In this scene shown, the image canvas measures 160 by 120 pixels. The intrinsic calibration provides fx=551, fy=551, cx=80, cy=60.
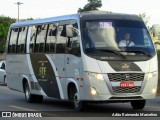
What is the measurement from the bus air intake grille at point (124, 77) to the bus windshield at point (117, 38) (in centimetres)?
54

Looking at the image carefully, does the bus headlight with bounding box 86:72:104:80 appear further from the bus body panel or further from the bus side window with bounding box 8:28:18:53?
the bus side window with bounding box 8:28:18:53

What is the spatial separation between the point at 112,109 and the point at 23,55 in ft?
16.9

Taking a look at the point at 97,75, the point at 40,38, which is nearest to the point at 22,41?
the point at 40,38

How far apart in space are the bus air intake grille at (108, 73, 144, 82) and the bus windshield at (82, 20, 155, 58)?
0.54 metres

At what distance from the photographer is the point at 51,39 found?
17.6m

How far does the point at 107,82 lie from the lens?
14750mm

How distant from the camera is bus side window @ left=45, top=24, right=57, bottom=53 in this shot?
17422 millimetres

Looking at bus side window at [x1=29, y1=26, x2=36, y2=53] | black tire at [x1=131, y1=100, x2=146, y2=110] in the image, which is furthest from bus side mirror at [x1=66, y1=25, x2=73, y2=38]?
bus side window at [x1=29, y1=26, x2=36, y2=53]

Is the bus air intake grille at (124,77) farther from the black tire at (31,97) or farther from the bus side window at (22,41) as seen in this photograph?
the bus side window at (22,41)

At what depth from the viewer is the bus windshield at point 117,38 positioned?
49.5ft

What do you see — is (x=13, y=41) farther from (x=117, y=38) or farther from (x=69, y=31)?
(x=117, y=38)

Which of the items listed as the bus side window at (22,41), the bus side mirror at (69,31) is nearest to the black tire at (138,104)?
the bus side mirror at (69,31)

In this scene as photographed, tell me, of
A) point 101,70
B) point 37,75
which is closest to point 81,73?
point 101,70

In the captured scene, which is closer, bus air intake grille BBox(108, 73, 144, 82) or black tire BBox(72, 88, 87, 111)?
bus air intake grille BBox(108, 73, 144, 82)
